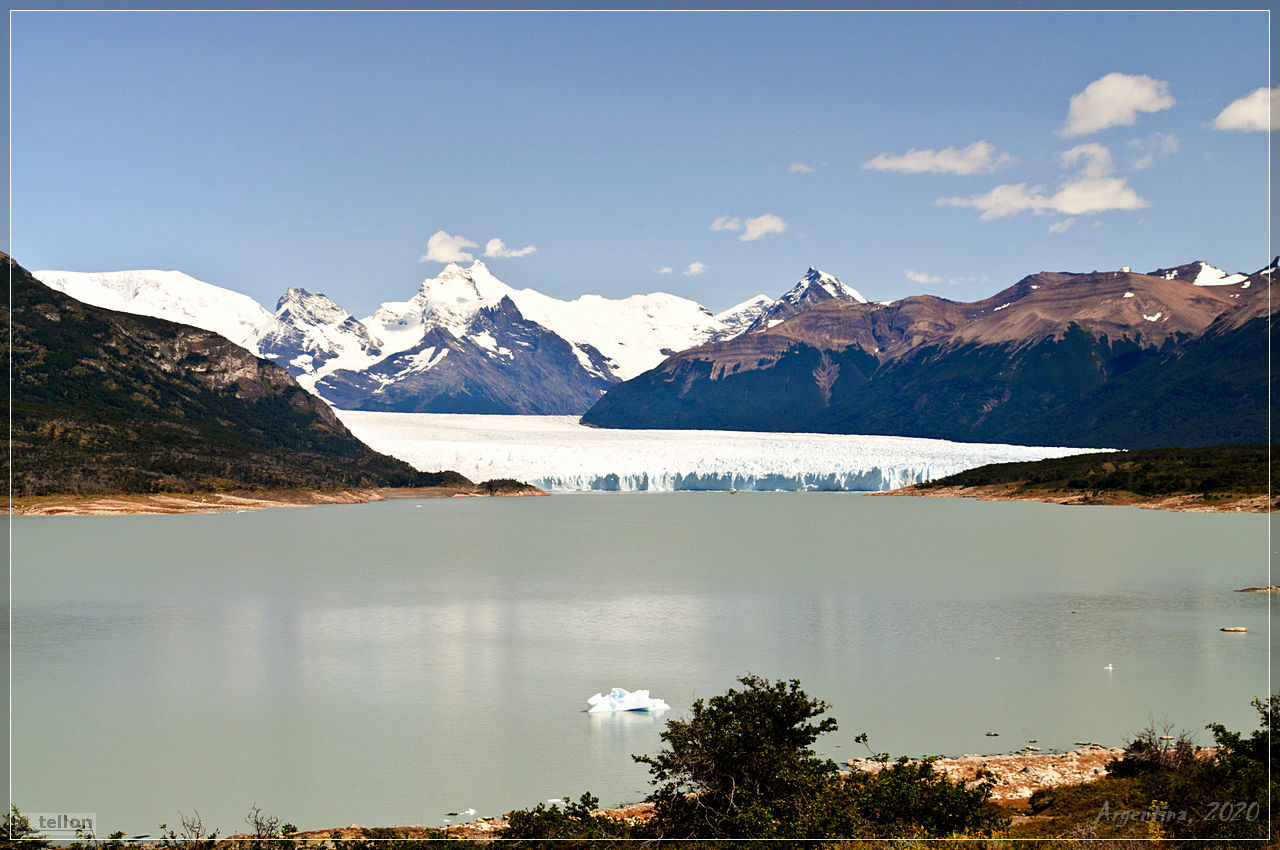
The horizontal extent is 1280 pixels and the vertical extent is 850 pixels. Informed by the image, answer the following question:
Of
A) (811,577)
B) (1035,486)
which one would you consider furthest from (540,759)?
(1035,486)

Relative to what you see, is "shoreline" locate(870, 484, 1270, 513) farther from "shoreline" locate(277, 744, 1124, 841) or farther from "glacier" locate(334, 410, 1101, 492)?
"shoreline" locate(277, 744, 1124, 841)

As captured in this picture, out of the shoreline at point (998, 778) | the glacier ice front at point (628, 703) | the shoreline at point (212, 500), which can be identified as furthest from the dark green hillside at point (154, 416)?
the shoreline at point (998, 778)

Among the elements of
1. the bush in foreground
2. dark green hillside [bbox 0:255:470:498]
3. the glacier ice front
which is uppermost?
dark green hillside [bbox 0:255:470:498]

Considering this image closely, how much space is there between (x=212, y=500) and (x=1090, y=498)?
105m

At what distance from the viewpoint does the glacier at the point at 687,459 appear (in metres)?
146

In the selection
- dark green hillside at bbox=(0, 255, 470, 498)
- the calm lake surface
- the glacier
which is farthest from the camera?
the glacier

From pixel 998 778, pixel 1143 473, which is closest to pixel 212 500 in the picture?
pixel 1143 473

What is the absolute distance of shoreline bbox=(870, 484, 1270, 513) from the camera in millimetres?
103312

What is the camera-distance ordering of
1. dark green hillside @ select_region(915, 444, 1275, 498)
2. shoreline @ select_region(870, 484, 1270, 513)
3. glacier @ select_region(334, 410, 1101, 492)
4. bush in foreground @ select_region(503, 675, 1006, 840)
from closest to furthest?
bush in foreground @ select_region(503, 675, 1006, 840)
shoreline @ select_region(870, 484, 1270, 513)
dark green hillside @ select_region(915, 444, 1275, 498)
glacier @ select_region(334, 410, 1101, 492)

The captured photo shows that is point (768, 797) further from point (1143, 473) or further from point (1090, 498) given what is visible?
point (1143, 473)

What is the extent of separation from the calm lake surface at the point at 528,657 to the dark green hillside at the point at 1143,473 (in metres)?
39.8

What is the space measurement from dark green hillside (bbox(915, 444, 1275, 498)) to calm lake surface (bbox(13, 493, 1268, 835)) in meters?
39.8

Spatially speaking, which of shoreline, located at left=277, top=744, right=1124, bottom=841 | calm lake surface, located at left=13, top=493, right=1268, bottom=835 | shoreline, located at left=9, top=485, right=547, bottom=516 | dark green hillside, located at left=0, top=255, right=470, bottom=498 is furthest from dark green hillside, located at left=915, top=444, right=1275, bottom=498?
shoreline, located at left=277, top=744, right=1124, bottom=841

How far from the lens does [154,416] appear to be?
6255 inches
